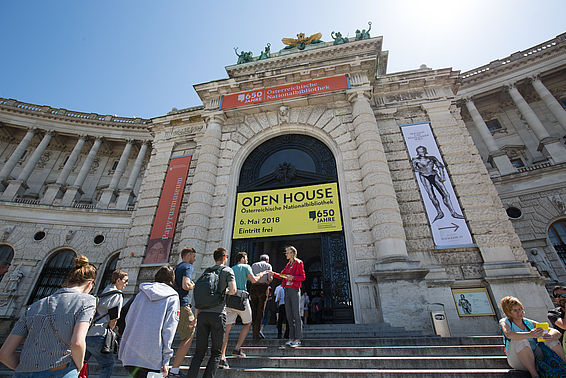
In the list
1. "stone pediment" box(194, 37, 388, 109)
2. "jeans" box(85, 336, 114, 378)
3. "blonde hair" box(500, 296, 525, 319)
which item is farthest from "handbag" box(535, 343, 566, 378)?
"stone pediment" box(194, 37, 388, 109)

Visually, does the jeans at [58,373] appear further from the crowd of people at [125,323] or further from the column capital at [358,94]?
the column capital at [358,94]

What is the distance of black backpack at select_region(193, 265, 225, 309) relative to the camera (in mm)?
3949

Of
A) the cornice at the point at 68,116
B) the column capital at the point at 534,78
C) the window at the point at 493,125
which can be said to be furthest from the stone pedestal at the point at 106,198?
the column capital at the point at 534,78

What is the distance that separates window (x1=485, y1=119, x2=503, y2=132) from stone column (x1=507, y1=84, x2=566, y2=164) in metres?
2.33

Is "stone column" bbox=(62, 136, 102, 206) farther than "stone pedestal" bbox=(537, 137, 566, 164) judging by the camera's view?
Yes

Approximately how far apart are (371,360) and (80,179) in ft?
95.4

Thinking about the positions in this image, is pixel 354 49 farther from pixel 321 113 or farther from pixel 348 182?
pixel 348 182

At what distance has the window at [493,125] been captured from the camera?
2475cm

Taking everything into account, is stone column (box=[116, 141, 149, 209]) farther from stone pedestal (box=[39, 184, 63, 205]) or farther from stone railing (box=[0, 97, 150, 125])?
stone pedestal (box=[39, 184, 63, 205])

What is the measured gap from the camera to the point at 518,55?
24.4 meters

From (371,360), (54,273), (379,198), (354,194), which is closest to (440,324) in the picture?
(371,360)

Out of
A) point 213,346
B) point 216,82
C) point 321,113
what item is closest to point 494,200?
point 321,113

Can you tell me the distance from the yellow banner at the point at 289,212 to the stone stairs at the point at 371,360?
15.2 feet

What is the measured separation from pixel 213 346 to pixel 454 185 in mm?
10201
